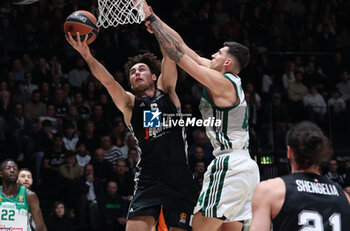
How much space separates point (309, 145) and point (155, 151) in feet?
7.73

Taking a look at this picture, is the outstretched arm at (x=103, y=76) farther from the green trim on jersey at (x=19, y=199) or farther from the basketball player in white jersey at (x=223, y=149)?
the green trim on jersey at (x=19, y=199)

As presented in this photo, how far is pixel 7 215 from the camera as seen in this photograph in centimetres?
773

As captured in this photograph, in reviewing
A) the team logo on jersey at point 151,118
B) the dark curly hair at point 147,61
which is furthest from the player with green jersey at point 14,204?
the team logo on jersey at point 151,118

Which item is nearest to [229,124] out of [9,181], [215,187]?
[215,187]

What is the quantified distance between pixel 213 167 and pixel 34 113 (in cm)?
666

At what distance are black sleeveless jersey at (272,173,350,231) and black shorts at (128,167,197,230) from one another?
6.99 feet

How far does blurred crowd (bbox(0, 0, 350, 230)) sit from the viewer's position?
10305 mm

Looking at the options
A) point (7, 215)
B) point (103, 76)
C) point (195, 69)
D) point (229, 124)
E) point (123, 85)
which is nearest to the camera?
point (195, 69)

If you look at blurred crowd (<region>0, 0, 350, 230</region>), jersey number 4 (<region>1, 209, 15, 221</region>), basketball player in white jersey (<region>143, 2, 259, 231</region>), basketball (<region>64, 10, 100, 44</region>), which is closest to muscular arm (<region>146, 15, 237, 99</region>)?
basketball player in white jersey (<region>143, 2, 259, 231</region>)

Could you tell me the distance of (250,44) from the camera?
13727 mm

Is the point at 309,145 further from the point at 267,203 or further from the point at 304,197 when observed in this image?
the point at 267,203

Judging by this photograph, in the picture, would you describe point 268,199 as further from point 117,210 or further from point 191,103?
point 191,103

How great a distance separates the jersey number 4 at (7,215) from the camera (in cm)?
771

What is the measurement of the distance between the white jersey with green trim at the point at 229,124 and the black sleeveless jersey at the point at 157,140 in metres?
0.42
